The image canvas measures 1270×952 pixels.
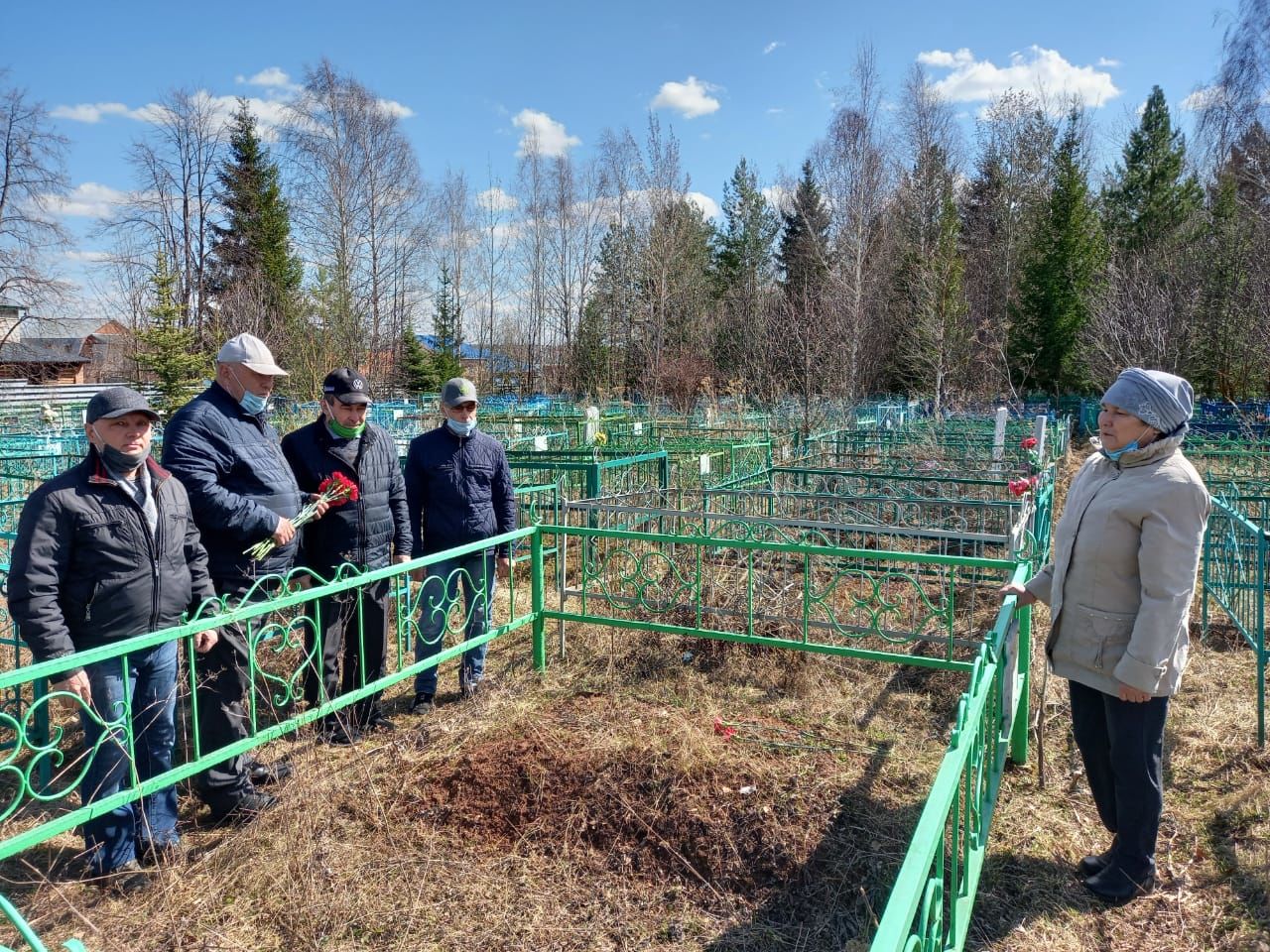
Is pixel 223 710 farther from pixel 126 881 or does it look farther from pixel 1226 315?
pixel 1226 315

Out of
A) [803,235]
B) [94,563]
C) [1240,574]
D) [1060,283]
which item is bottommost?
[1240,574]

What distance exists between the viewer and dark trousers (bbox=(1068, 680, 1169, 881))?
2.71 m

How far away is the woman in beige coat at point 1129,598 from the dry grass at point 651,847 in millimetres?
367

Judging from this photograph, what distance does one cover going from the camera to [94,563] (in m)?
2.83

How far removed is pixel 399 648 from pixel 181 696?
0.94 m

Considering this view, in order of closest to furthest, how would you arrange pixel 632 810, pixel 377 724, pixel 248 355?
pixel 632 810
pixel 248 355
pixel 377 724

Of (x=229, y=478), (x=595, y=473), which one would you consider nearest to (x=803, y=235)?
(x=595, y=473)

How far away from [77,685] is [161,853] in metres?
0.85

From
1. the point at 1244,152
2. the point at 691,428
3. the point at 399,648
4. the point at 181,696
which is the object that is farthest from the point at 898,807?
the point at 1244,152

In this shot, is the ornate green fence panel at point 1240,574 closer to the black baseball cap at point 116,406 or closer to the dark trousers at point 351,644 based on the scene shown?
the dark trousers at point 351,644

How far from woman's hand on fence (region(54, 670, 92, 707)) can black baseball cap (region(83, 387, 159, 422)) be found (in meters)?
0.84

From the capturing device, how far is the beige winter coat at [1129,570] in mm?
2543

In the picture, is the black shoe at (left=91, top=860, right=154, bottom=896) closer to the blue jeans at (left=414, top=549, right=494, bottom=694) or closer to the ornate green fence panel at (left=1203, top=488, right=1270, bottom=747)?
the blue jeans at (left=414, top=549, right=494, bottom=694)

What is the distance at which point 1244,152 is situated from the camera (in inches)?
777
